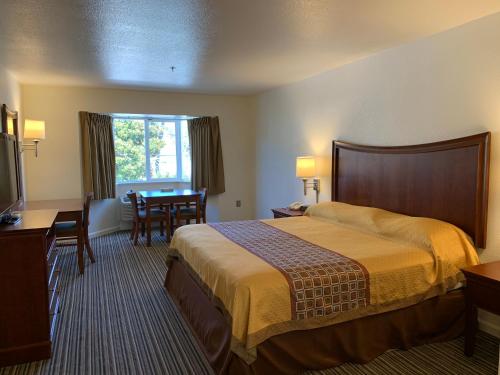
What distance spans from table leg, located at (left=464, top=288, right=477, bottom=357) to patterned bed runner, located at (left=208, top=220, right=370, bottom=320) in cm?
66

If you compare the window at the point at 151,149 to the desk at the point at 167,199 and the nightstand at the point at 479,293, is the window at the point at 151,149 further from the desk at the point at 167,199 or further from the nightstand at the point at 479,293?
the nightstand at the point at 479,293

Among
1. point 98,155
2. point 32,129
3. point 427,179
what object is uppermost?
point 32,129

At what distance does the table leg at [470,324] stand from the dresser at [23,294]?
8.93 ft

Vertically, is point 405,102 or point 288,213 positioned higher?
point 405,102

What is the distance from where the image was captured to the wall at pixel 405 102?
2.70 metres

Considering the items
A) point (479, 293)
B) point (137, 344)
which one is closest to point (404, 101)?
point (479, 293)

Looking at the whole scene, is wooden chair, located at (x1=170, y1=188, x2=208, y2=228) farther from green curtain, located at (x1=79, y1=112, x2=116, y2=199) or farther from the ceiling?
the ceiling

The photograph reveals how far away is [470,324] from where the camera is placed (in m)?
2.42

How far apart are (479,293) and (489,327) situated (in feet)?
2.30

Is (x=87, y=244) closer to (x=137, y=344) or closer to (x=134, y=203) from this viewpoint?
(x=134, y=203)

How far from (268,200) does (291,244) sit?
3.25 metres

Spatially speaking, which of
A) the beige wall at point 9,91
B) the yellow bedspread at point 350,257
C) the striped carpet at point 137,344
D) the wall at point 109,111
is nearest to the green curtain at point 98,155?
the wall at point 109,111

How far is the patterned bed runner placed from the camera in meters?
2.20

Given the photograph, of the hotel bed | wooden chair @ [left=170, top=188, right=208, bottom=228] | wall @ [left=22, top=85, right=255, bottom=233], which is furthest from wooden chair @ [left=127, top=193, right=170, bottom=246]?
the hotel bed
